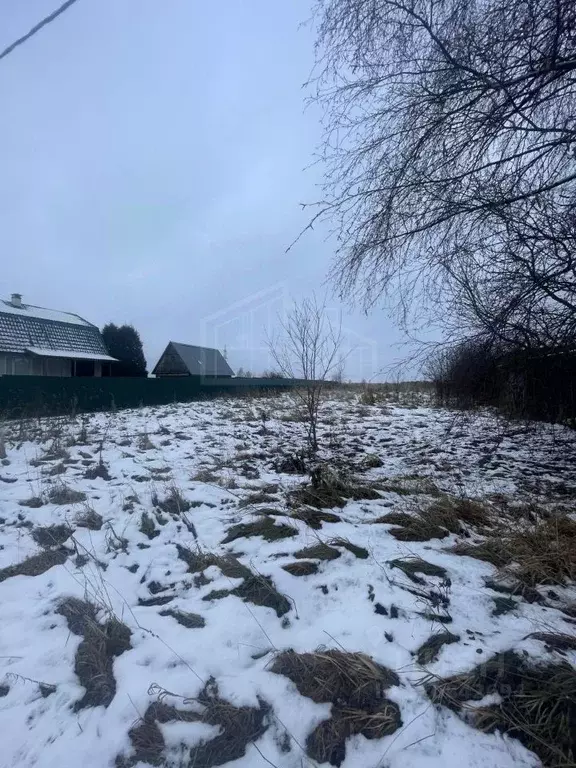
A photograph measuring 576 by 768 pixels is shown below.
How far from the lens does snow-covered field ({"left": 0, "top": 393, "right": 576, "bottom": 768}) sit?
1.83 meters

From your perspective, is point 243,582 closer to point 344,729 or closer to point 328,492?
point 344,729

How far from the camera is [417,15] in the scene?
149 inches

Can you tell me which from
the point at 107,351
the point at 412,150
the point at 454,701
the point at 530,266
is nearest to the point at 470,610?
the point at 454,701

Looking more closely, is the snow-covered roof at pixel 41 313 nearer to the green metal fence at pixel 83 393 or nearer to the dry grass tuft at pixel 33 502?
the green metal fence at pixel 83 393

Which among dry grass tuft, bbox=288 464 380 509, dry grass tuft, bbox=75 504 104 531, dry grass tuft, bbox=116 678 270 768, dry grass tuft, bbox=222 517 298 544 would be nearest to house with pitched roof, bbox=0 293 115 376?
dry grass tuft, bbox=75 504 104 531

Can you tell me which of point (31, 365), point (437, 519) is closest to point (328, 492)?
point (437, 519)

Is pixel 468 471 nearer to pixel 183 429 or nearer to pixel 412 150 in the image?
pixel 412 150

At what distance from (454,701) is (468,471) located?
3.55 metres

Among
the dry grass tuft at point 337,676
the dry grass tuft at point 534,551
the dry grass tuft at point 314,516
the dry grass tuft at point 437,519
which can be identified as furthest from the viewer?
the dry grass tuft at point 314,516

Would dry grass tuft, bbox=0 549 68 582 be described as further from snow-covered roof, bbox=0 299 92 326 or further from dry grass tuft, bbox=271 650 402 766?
snow-covered roof, bbox=0 299 92 326

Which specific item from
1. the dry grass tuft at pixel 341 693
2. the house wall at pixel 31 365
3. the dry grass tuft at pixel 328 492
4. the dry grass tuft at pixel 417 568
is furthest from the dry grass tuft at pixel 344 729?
the house wall at pixel 31 365

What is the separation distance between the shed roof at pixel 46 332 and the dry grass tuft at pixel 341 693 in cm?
2149

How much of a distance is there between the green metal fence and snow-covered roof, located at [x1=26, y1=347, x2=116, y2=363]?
9.93 meters

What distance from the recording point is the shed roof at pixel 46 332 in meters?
20.2
